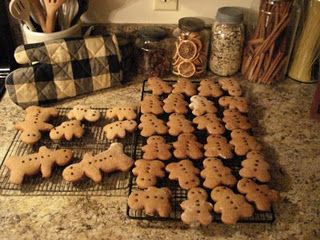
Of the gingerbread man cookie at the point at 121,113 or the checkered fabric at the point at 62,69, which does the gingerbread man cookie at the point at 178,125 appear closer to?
the gingerbread man cookie at the point at 121,113

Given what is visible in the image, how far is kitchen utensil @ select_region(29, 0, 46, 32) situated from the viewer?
0.94m

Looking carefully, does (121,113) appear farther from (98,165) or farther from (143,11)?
(143,11)

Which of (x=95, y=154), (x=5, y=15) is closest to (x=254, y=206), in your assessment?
(x=95, y=154)

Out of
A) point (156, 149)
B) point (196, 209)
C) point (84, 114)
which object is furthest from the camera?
point (84, 114)

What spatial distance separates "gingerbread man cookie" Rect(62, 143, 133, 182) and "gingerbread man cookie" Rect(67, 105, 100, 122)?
132 millimetres

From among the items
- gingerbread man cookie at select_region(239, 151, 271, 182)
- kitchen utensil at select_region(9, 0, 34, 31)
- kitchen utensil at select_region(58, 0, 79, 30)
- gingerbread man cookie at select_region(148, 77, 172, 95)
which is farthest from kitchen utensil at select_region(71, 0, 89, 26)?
gingerbread man cookie at select_region(239, 151, 271, 182)

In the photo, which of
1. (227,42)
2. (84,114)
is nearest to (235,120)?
(227,42)

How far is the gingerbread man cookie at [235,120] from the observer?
0.89 m

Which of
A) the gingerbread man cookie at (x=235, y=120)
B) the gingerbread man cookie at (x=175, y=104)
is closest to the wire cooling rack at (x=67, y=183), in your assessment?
the gingerbread man cookie at (x=175, y=104)

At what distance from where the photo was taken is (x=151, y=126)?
0.88 meters

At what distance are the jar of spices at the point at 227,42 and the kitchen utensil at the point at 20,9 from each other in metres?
0.51

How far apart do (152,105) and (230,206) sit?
0.36 metres

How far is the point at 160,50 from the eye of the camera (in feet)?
3.55

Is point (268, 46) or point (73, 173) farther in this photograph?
point (268, 46)
